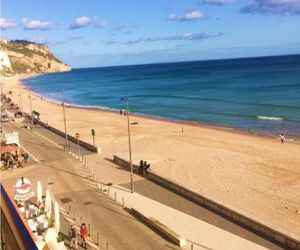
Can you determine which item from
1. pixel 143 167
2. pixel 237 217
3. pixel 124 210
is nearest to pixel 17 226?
pixel 237 217

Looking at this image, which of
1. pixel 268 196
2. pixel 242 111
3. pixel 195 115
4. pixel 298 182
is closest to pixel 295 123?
pixel 242 111

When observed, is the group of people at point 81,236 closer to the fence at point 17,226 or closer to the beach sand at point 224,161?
the beach sand at point 224,161

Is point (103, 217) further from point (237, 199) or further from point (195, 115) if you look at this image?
point (195, 115)

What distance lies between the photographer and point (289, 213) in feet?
73.0

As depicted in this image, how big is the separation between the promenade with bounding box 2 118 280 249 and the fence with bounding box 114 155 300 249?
412 millimetres

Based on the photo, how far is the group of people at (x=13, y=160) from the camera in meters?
32.2

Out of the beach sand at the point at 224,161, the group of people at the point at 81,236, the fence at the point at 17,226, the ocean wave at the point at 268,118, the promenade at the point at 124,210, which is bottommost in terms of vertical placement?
the ocean wave at the point at 268,118

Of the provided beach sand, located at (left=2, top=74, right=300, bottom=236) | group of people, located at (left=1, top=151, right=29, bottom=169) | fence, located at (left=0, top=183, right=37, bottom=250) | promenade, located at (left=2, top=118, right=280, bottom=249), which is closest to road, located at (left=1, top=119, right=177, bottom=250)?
promenade, located at (left=2, top=118, right=280, bottom=249)

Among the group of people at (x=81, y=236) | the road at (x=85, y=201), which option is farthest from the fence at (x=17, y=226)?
the road at (x=85, y=201)

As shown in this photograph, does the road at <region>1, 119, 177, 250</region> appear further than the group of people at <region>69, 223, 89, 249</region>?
Yes

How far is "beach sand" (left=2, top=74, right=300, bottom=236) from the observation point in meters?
23.8

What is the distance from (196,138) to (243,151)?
8.54 meters

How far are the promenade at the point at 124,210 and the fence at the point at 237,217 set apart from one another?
16.2 inches

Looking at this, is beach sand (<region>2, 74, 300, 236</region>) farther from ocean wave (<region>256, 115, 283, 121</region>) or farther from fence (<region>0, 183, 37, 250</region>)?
fence (<region>0, 183, 37, 250</region>)
